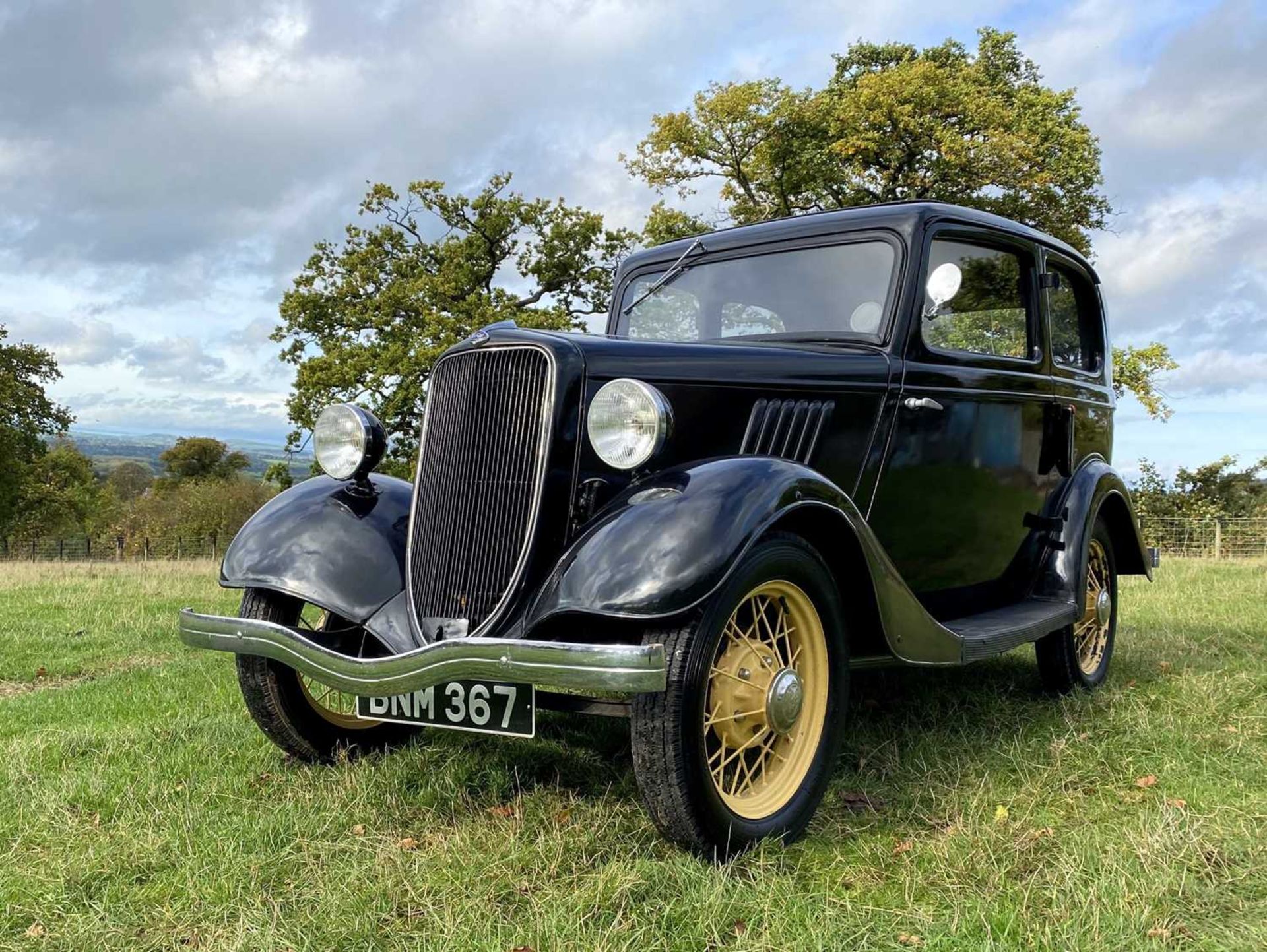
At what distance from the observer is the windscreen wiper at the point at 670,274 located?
4.27 metres

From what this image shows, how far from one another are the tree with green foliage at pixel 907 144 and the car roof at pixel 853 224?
14.2m

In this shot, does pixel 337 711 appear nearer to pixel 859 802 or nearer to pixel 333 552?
pixel 333 552

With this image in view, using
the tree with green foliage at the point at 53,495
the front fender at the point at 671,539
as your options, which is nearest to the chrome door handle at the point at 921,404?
the front fender at the point at 671,539

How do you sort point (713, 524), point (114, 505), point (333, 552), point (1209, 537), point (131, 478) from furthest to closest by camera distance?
point (131, 478) < point (114, 505) < point (1209, 537) < point (333, 552) < point (713, 524)

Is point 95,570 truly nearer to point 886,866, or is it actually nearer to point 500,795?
point 500,795

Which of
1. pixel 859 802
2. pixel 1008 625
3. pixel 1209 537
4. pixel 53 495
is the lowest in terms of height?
pixel 859 802

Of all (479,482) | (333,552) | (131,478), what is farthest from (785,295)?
(131,478)

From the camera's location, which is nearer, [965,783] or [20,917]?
[20,917]

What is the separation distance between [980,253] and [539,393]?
2.41m

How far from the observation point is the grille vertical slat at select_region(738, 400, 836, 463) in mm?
3223

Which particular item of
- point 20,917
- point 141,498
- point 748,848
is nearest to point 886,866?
point 748,848

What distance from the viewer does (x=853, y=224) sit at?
391 centimetres

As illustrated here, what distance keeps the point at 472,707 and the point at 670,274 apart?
2379 mm

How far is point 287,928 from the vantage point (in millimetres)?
2203
